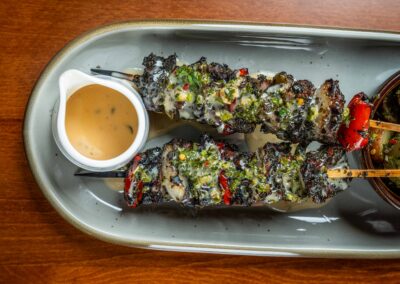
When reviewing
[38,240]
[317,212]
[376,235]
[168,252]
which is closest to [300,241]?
[317,212]

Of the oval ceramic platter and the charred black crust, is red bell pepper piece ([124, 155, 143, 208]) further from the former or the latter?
the charred black crust

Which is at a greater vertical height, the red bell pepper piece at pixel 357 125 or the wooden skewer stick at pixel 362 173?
the red bell pepper piece at pixel 357 125

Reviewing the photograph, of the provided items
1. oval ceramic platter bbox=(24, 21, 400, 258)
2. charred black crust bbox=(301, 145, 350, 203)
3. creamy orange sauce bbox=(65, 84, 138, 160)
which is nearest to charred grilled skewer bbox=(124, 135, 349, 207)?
charred black crust bbox=(301, 145, 350, 203)

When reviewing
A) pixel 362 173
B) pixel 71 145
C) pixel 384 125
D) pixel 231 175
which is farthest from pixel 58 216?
pixel 384 125

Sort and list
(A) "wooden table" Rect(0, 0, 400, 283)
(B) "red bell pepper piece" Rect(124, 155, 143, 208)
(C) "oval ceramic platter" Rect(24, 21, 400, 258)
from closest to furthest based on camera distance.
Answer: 1. (B) "red bell pepper piece" Rect(124, 155, 143, 208)
2. (C) "oval ceramic platter" Rect(24, 21, 400, 258)
3. (A) "wooden table" Rect(0, 0, 400, 283)

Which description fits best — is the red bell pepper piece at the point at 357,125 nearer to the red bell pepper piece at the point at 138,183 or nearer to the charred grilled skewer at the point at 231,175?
the charred grilled skewer at the point at 231,175

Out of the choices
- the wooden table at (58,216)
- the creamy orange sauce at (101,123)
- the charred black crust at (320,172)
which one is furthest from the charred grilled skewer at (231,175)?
the wooden table at (58,216)
